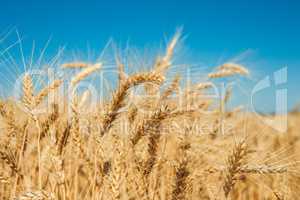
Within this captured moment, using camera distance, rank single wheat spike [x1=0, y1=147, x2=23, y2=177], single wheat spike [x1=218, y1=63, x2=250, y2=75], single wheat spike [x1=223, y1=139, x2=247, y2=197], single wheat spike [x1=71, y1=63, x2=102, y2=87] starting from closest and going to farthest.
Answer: single wheat spike [x1=223, y1=139, x2=247, y2=197] → single wheat spike [x1=0, y1=147, x2=23, y2=177] → single wheat spike [x1=71, y1=63, x2=102, y2=87] → single wheat spike [x1=218, y1=63, x2=250, y2=75]

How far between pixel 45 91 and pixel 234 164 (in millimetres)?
1091

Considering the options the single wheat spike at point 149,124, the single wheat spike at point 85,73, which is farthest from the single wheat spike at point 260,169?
the single wheat spike at point 85,73

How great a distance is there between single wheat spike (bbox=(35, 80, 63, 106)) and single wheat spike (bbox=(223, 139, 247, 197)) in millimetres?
1031

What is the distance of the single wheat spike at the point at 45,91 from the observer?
6.91 ft

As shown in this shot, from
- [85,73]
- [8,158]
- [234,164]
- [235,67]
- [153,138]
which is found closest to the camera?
[234,164]

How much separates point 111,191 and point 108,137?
0.39 meters

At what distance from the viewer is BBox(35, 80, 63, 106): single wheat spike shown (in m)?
2.11

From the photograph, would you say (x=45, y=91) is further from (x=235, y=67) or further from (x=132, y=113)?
(x=235, y=67)

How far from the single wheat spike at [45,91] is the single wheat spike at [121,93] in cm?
39

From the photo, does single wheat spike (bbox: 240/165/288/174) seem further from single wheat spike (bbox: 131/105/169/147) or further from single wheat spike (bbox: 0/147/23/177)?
single wheat spike (bbox: 0/147/23/177)

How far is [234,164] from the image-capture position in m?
1.74

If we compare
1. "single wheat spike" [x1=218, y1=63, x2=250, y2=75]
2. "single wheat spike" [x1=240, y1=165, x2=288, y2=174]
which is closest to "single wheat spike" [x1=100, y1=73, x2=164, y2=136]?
"single wheat spike" [x1=240, y1=165, x2=288, y2=174]

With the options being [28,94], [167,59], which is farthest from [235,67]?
[28,94]

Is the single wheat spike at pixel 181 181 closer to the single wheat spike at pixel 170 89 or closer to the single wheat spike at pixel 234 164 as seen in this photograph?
the single wheat spike at pixel 234 164
